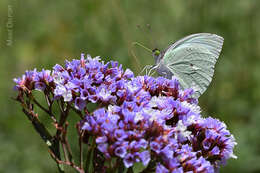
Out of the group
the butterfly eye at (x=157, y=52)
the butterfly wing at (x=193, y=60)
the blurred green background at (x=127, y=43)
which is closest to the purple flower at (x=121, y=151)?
the butterfly wing at (x=193, y=60)

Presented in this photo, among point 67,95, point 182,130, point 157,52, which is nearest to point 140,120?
point 182,130

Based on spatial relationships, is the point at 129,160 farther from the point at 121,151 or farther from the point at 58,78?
the point at 58,78

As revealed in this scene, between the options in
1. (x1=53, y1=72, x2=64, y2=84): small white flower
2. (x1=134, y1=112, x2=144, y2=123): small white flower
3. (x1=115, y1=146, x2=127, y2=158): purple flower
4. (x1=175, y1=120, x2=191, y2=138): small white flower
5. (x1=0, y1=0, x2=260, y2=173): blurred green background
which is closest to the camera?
(x1=115, y1=146, x2=127, y2=158): purple flower

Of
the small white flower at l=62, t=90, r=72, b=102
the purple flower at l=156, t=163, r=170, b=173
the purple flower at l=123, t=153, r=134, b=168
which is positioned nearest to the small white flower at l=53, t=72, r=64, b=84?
the small white flower at l=62, t=90, r=72, b=102

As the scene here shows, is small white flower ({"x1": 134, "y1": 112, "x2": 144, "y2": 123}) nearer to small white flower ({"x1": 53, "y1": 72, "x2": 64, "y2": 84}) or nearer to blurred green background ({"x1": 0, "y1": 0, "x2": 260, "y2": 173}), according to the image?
small white flower ({"x1": 53, "y1": 72, "x2": 64, "y2": 84})

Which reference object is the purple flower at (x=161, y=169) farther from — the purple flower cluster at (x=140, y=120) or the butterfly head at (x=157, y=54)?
the butterfly head at (x=157, y=54)
